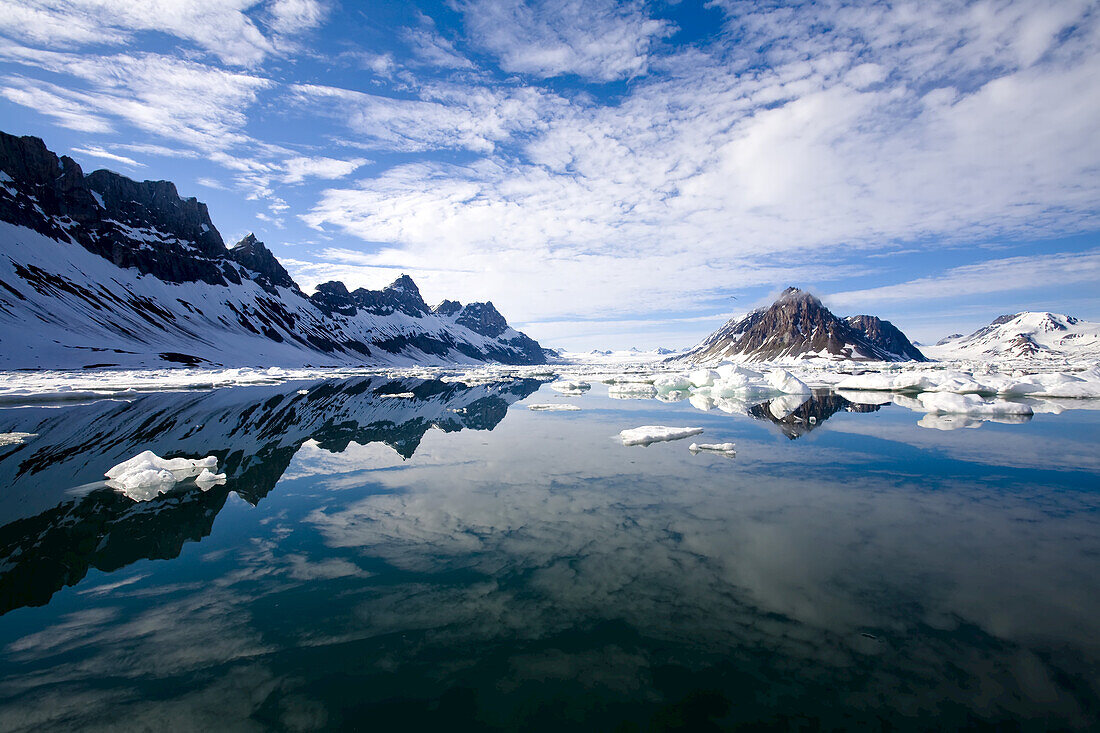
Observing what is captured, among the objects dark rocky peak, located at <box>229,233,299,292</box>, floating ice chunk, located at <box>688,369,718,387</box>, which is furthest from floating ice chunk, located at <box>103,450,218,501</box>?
dark rocky peak, located at <box>229,233,299,292</box>

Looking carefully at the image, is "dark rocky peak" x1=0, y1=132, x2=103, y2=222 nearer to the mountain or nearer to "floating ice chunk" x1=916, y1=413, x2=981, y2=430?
the mountain

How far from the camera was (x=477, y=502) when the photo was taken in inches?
518

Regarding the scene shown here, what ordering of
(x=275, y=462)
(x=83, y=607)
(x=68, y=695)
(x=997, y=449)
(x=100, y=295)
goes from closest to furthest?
1. (x=68, y=695)
2. (x=83, y=607)
3. (x=275, y=462)
4. (x=997, y=449)
5. (x=100, y=295)

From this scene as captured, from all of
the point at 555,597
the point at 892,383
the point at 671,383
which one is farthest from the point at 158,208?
the point at 892,383

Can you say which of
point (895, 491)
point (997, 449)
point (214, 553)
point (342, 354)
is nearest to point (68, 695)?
point (214, 553)

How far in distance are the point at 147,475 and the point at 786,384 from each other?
52816 millimetres

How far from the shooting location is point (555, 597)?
7988mm

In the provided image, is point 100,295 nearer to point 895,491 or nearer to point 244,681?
point 244,681

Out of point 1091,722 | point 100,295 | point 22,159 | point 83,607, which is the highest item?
point 22,159

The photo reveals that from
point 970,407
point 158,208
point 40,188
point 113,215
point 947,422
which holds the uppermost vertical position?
point 158,208

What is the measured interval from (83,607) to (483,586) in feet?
22.6

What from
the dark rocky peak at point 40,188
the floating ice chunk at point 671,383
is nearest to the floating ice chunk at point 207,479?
the floating ice chunk at point 671,383

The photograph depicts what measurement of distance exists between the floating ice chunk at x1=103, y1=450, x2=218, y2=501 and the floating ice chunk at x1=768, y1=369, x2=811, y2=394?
5121 centimetres

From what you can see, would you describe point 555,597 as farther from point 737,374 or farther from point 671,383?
point 671,383
